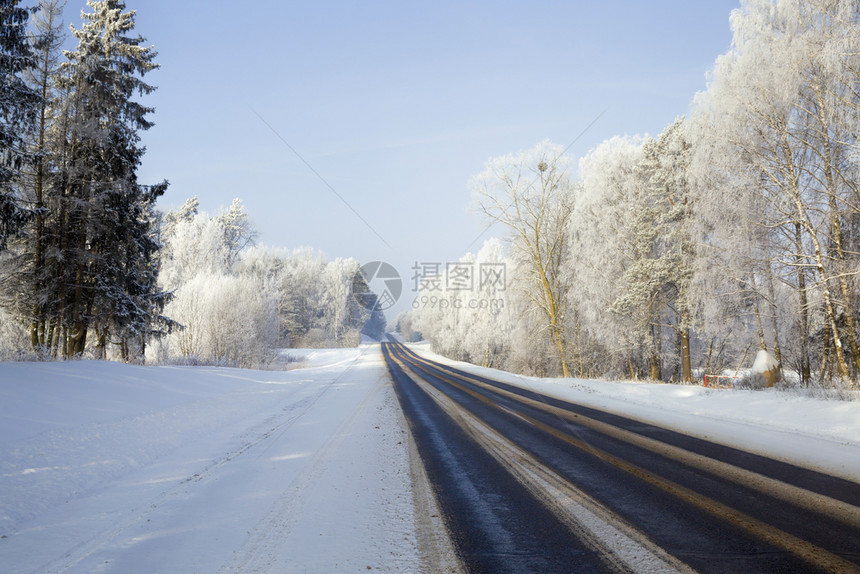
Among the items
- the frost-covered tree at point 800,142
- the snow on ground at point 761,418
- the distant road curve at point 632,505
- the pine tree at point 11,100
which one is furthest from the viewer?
the frost-covered tree at point 800,142

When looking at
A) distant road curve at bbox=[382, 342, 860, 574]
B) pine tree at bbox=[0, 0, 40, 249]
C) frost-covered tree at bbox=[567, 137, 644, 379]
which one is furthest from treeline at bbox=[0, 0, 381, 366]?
frost-covered tree at bbox=[567, 137, 644, 379]

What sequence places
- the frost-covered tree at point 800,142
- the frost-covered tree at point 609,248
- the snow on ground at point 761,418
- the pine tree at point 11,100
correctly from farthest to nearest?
the frost-covered tree at point 609,248 < the frost-covered tree at point 800,142 < the pine tree at point 11,100 < the snow on ground at point 761,418

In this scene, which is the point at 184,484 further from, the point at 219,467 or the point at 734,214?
the point at 734,214

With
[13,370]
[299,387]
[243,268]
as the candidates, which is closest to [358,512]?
[13,370]

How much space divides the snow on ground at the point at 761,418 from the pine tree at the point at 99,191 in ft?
51.8

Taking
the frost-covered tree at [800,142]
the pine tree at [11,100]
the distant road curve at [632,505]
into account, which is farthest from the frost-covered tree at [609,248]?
the pine tree at [11,100]

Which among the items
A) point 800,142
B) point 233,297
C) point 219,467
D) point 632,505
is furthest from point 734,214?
point 233,297

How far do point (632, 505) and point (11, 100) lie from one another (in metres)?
15.2

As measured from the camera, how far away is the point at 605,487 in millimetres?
4465

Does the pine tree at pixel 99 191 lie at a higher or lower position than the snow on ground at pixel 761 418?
higher

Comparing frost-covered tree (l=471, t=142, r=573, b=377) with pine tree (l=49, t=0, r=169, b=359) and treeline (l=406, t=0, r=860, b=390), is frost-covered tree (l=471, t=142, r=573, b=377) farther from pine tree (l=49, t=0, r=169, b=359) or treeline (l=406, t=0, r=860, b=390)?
pine tree (l=49, t=0, r=169, b=359)

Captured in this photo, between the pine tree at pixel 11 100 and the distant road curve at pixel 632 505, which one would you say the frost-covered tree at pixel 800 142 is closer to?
the distant road curve at pixel 632 505

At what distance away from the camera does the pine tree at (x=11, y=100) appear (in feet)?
32.4

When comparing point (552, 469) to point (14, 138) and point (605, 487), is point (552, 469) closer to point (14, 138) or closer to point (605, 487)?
point (605, 487)
